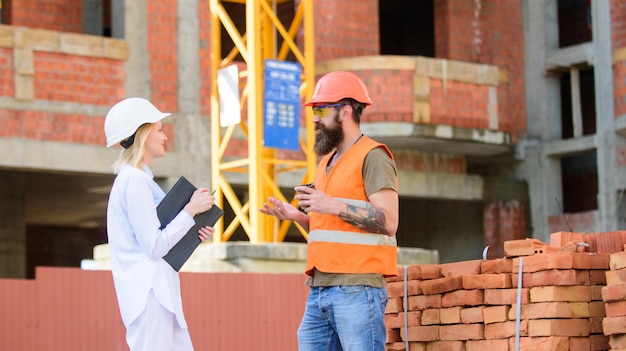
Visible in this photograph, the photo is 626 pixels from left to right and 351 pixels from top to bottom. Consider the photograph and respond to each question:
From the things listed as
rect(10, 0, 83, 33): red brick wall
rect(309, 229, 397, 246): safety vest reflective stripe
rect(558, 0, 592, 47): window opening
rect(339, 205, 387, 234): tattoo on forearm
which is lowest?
rect(309, 229, 397, 246): safety vest reflective stripe

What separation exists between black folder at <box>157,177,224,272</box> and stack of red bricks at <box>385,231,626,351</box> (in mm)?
1829

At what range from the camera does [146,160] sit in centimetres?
666

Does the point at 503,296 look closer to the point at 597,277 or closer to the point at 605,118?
the point at 597,277

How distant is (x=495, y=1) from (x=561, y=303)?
58.6ft

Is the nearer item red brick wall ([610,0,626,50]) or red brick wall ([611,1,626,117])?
red brick wall ([611,1,626,117])

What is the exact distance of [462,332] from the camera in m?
7.79

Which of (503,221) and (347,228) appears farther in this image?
(503,221)

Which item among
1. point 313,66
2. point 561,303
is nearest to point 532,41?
point 313,66

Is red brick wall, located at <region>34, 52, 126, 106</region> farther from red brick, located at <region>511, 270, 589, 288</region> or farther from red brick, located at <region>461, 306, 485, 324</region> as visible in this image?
red brick, located at <region>511, 270, 589, 288</region>

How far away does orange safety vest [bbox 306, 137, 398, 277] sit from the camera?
257 inches

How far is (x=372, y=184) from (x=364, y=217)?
0.19 metres

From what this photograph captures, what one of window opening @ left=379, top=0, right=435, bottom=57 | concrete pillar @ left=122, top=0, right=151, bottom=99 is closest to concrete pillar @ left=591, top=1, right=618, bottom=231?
window opening @ left=379, top=0, right=435, bottom=57

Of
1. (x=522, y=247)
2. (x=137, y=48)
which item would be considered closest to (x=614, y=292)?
(x=522, y=247)

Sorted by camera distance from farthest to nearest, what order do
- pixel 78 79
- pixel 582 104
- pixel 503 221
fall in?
pixel 582 104 → pixel 503 221 → pixel 78 79
